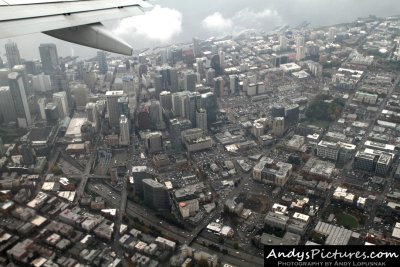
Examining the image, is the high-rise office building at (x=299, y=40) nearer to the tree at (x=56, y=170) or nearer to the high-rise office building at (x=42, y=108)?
the high-rise office building at (x=42, y=108)

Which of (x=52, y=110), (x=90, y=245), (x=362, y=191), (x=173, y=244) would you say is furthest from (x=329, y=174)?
(x=52, y=110)

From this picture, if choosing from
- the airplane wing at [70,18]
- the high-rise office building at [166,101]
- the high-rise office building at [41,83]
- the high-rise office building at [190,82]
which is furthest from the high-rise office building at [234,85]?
the airplane wing at [70,18]

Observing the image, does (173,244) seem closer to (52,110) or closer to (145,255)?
(145,255)

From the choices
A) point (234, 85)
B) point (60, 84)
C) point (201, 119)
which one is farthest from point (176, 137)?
point (60, 84)

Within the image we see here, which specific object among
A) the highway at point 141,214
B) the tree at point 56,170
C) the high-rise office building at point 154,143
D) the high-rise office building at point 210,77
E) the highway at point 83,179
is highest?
the high-rise office building at point 210,77

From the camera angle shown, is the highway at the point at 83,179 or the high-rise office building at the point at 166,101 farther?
the high-rise office building at the point at 166,101

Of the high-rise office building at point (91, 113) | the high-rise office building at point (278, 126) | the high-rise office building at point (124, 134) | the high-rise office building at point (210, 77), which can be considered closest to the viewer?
the high-rise office building at point (124, 134)

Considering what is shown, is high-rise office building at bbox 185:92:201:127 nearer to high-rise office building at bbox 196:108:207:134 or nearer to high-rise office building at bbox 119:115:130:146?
high-rise office building at bbox 196:108:207:134

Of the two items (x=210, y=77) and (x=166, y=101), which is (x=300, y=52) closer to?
(x=210, y=77)
